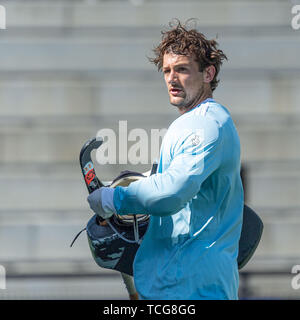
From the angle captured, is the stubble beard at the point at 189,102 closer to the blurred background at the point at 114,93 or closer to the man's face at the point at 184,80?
the man's face at the point at 184,80

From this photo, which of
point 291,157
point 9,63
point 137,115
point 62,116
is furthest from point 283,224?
point 9,63

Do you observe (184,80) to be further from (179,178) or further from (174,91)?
(179,178)

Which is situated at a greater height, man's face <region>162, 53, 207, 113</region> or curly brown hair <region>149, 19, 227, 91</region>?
curly brown hair <region>149, 19, 227, 91</region>

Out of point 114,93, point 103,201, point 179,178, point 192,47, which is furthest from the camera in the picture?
point 114,93

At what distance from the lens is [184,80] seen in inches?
115

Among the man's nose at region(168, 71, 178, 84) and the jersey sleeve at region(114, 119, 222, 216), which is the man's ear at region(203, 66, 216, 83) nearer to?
the man's nose at region(168, 71, 178, 84)

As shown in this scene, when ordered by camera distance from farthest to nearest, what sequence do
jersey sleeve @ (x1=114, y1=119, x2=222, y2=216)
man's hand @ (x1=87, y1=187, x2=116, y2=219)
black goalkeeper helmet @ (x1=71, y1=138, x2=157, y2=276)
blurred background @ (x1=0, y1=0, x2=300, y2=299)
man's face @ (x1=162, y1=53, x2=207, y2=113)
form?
blurred background @ (x1=0, y1=0, x2=300, y2=299)
black goalkeeper helmet @ (x1=71, y1=138, x2=157, y2=276)
man's face @ (x1=162, y1=53, x2=207, y2=113)
man's hand @ (x1=87, y1=187, x2=116, y2=219)
jersey sleeve @ (x1=114, y1=119, x2=222, y2=216)

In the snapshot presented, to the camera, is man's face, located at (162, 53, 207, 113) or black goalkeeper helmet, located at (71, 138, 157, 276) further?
black goalkeeper helmet, located at (71, 138, 157, 276)

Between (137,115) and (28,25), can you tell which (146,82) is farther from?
(28,25)

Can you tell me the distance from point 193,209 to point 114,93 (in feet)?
27.0

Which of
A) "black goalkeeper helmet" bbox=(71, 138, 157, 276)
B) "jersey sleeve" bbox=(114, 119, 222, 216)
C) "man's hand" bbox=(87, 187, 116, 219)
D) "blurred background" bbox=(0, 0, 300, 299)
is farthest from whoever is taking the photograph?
"blurred background" bbox=(0, 0, 300, 299)

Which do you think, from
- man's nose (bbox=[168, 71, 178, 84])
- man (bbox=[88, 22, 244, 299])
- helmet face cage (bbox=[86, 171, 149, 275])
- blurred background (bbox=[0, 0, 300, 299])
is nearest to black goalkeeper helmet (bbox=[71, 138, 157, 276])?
helmet face cage (bbox=[86, 171, 149, 275])

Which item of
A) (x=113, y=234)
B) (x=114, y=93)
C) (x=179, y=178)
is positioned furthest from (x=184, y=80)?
(x=114, y=93)

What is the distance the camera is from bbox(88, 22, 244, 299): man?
2.69 metres
